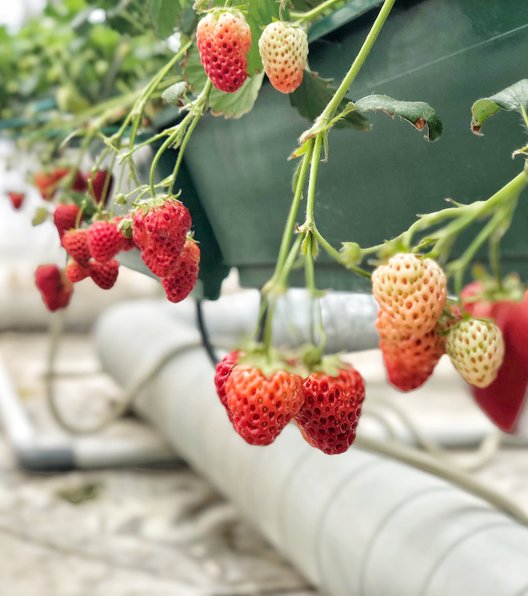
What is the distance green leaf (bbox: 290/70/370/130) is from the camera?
374mm

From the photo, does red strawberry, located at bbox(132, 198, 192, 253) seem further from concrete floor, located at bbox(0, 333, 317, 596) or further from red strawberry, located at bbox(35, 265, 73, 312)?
concrete floor, located at bbox(0, 333, 317, 596)

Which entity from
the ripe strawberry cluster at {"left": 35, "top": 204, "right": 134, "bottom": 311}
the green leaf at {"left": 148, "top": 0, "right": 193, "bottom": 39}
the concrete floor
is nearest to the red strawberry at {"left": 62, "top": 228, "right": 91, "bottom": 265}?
the ripe strawberry cluster at {"left": 35, "top": 204, "right": 134, "bottom": 311}

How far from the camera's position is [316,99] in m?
0.39

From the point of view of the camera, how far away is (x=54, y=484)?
5.39ft

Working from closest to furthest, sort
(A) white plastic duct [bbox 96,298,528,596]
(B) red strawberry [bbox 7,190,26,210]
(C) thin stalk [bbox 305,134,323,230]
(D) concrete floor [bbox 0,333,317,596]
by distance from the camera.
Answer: (C) thin stalk [bbox 305,134,323,230], (A) white plastic duct [bbox 96,298,528,596], (B) red strawberry [bbox 7,190,26,210], (D) concrete floor [bbox 0,333,317,596]

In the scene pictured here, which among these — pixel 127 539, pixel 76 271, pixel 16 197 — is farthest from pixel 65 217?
pixel 127 539

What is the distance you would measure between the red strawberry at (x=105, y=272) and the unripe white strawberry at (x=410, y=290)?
0.16m

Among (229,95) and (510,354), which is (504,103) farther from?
(510,354)

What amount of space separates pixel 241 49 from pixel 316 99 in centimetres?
6

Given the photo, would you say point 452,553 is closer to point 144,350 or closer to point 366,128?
point 366,128

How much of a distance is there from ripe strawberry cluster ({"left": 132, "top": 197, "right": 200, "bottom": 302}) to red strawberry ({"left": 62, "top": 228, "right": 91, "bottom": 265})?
0.07 m

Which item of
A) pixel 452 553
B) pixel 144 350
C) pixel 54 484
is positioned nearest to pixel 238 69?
pixel 452 553

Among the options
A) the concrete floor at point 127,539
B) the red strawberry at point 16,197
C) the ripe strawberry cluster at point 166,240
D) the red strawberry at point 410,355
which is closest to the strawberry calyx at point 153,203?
the ripe strawberry cluster at point 166,240

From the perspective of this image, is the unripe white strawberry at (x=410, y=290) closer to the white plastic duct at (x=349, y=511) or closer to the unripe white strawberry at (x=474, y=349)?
the unripe white strawberry at (x=474, y=349)
